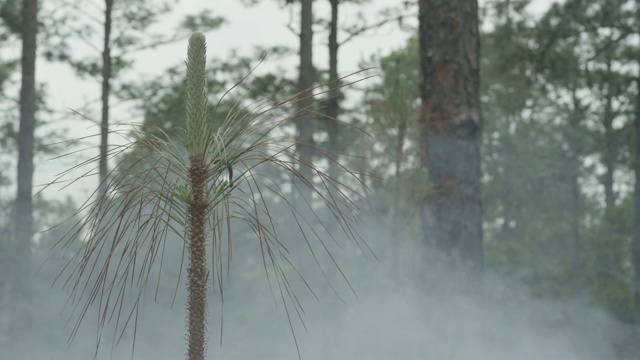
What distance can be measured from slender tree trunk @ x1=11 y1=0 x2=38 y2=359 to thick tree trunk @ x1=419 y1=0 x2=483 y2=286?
4.89 m

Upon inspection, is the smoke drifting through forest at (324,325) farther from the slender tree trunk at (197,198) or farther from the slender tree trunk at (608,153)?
the slender tree trunk at (197,198)

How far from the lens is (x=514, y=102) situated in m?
14.8

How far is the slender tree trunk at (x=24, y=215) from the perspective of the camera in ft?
27.9

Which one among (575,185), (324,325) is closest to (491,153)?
(575,185)

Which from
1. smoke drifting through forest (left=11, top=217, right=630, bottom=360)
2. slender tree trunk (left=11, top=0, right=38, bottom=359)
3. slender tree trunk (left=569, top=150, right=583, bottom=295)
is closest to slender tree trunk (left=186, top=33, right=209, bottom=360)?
smoke drifting through forest (left=11, top=217, right=630, bottom=360)

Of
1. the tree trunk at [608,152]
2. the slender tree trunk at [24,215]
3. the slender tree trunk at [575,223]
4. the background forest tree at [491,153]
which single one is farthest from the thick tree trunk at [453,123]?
the tree trunk at [608,152]

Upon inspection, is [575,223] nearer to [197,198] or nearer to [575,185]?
[575,185]

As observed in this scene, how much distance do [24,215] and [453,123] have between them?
5194 mm

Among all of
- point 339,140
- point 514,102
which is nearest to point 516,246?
point 514,102

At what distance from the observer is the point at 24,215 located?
8.57m

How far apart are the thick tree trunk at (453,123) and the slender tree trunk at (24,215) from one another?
4.89 meters

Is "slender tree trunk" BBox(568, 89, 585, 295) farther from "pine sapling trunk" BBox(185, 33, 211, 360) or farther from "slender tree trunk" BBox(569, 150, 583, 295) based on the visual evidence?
"pine sapling trunk" BBox(185, 33, 211, 360)

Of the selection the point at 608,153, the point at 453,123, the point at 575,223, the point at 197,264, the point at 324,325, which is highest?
the point at 608,153

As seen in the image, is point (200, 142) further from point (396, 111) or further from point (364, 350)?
point (364, 350)
